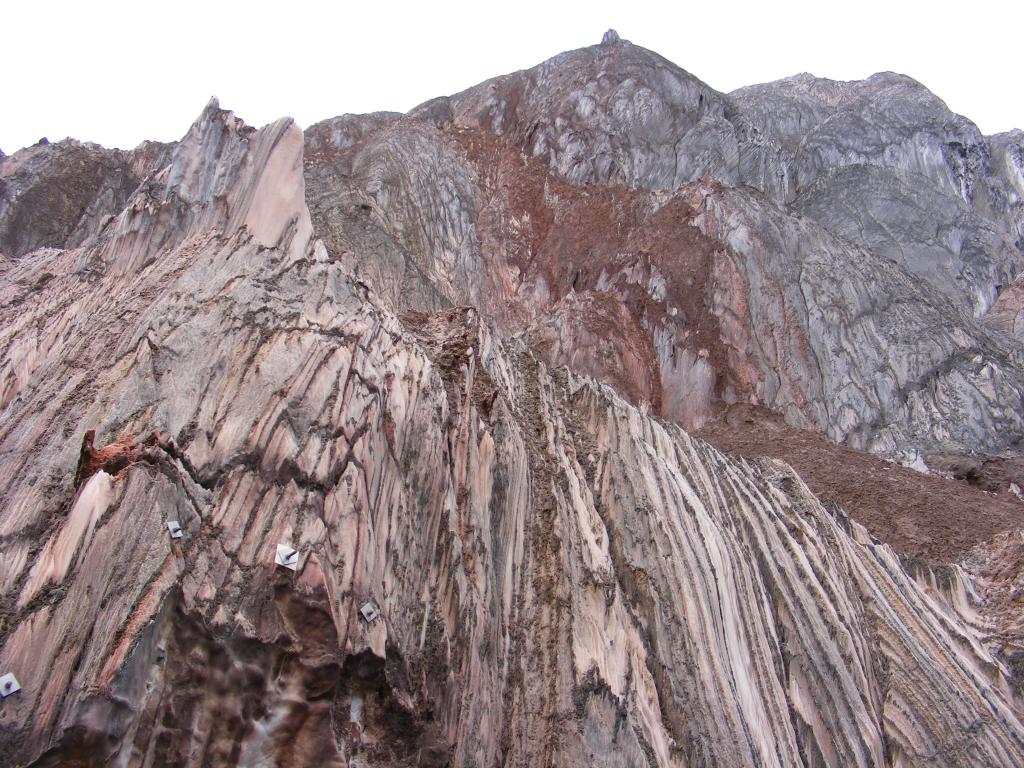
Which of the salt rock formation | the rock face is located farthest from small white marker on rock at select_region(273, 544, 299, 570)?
the salt rock formation

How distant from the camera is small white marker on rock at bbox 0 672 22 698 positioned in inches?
218

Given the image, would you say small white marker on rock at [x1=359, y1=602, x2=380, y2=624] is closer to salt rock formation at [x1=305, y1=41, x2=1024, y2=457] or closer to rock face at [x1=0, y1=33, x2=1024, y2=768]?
rock face at [x1=0, y1=33, x2=1024, y2=768]

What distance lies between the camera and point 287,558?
259 inches

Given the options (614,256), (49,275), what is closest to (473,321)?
(49,275)

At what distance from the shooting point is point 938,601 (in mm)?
13453

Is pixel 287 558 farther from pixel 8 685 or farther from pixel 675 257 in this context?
pixel 675 257

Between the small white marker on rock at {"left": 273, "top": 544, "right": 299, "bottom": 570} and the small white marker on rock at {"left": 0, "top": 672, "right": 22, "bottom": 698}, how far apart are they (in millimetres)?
1928

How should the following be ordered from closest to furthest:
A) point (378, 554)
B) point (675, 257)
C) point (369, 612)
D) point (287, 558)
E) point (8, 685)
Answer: point (8, 685)
point (287, 558)
point (369, 612)
point (378, 554)
point (675, 257)

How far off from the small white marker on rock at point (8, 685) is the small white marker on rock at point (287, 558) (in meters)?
1.93

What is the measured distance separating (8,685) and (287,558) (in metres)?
2.06

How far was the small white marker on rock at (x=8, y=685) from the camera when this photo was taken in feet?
18.1

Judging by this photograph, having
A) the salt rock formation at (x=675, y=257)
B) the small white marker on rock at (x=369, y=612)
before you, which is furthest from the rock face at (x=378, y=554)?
the salt rock formation at (x=675, y=257)

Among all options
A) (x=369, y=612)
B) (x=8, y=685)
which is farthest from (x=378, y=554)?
(x=8, y=685)

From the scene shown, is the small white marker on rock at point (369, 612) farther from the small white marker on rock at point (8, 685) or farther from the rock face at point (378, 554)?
the small white marker on rock at point (8, 685)
